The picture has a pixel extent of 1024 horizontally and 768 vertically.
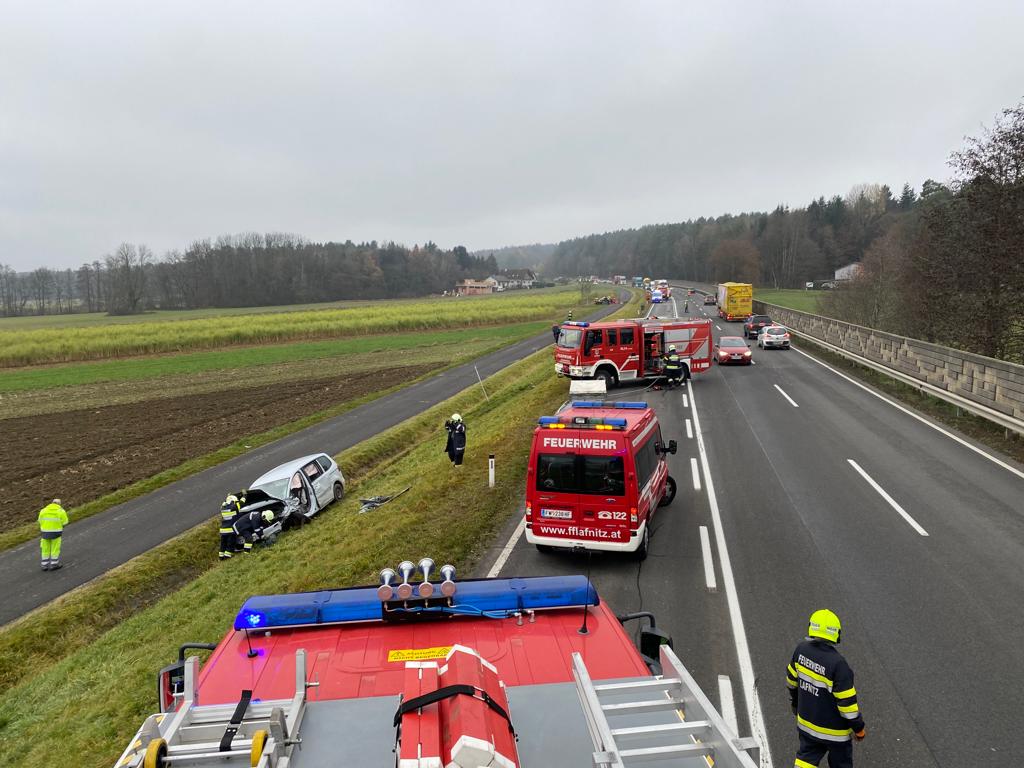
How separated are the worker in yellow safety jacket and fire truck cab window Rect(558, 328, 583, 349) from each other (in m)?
18.9

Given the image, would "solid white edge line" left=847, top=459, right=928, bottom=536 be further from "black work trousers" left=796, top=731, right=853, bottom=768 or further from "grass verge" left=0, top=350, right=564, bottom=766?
"grass verge" left=0, top=350, right=564, bottom=766

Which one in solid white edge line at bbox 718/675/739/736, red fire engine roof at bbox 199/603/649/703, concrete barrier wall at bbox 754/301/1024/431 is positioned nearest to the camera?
red fire engine roof at bbox 199/603/649/703

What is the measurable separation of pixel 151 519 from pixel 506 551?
11146mm

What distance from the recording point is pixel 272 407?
30766 millimetres

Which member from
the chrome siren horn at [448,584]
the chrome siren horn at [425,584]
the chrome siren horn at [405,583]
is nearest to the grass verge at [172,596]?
the chrome siren horn at [405,583]

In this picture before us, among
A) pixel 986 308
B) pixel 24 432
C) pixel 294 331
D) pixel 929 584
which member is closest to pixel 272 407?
pixel 24 432

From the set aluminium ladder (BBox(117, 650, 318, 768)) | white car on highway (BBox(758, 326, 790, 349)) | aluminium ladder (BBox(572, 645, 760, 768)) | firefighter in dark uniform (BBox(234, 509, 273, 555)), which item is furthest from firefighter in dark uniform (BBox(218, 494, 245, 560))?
white car on highway (BBox(758, 326, 790, 349))

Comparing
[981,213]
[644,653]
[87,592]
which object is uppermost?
[981,213]

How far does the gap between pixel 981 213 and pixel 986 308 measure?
3.34 m

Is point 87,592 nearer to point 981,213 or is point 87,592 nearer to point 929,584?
point 929,584

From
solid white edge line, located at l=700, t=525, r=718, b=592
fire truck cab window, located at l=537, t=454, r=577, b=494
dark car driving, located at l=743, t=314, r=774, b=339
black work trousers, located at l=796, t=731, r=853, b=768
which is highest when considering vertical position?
dark car driving, located at l=743, t=314, r=774, b=339

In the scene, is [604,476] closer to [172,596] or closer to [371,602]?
[371,602]

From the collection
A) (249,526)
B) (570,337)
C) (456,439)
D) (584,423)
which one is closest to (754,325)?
(570,337)

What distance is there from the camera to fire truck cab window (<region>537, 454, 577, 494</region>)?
1032 centimetres
